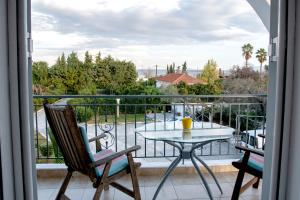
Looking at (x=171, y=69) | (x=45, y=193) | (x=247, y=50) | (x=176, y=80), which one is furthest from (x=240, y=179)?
(x=247, y=50)

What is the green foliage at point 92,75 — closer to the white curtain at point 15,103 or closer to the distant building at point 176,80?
the distant building at point 176,80

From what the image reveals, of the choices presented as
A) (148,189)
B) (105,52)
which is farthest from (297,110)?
(105,52)

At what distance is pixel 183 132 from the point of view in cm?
262

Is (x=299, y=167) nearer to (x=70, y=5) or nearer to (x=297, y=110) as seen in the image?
(x=297, y=110)

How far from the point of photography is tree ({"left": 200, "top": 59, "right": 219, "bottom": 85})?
19.5 ft

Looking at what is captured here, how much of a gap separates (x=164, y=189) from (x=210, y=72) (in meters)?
4.00

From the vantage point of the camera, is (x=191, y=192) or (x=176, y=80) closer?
(x=191, y=192)

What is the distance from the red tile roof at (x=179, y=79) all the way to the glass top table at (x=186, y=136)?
2825 mm

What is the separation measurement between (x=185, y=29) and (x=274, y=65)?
645 centimetres

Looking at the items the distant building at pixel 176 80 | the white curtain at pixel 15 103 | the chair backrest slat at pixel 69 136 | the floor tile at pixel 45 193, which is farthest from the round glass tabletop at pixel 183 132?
the distant building at pixel 176 80

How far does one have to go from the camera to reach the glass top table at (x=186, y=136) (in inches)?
93.4

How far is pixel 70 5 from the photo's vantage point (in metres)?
6.27

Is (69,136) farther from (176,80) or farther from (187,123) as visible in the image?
(176,80)

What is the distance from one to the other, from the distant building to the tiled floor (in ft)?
9.81
